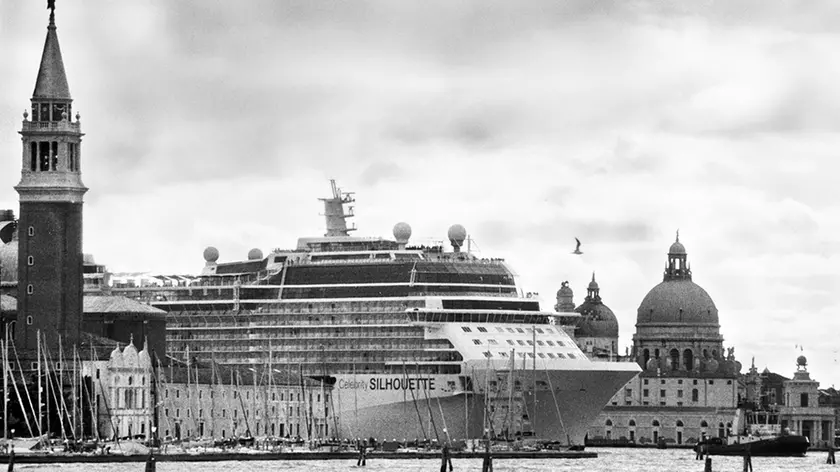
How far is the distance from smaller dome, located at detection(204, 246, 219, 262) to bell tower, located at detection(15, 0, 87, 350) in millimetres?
23460

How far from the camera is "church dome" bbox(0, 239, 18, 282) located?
148 m

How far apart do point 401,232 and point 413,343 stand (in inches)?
344

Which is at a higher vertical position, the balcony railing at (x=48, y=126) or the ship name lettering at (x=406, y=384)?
the balcony railing at (x=48, y=126)

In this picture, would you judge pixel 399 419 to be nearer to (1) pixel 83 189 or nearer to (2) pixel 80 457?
(1) pixel 83 189

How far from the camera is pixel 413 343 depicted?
136500 millimetres

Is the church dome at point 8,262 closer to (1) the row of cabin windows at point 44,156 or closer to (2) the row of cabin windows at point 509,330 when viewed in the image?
(1) the row of cabin windows at point 44,156

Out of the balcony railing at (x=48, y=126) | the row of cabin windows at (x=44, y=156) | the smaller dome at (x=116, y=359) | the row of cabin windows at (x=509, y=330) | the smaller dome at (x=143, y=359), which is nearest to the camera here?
the balcony railing at (x=48, y=126)

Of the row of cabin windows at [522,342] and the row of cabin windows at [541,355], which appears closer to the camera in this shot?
the row of cabin windows at [541,355]

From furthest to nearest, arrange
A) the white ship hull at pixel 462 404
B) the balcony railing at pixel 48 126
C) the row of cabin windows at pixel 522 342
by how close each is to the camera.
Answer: the white ship hull at pixel 462 404, the row of cabin windows at pixel 522 342, the balcony railing at pixel 48 126

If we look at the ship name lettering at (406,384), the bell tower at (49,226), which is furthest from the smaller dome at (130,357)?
the ship name lettering at (406,384)

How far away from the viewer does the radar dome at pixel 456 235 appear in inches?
5645

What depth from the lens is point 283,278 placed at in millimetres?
143125

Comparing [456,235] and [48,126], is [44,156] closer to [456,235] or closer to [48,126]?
[48,126]

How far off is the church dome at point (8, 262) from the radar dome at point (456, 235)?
88.8 feet
